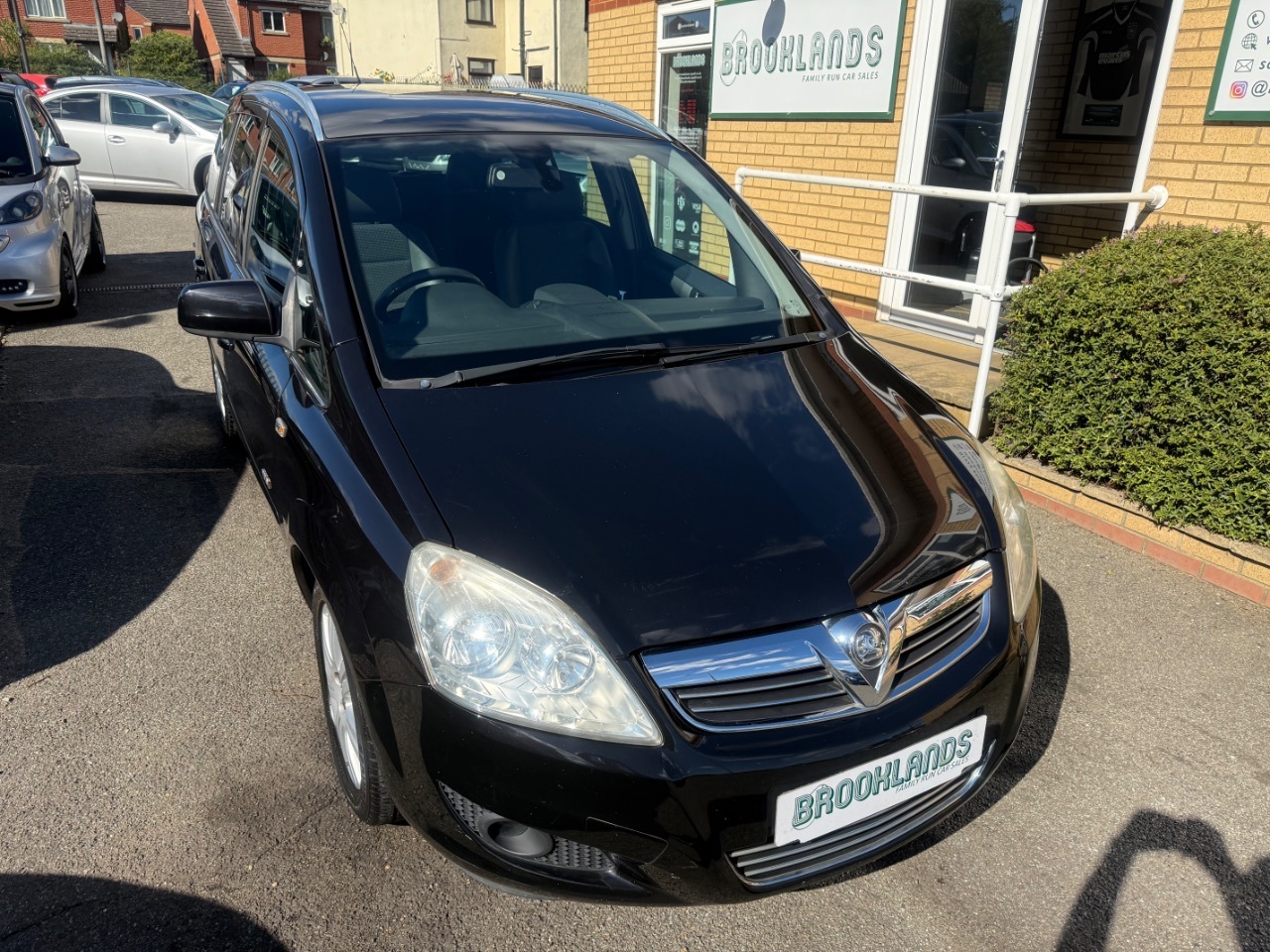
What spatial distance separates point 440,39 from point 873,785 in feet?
132

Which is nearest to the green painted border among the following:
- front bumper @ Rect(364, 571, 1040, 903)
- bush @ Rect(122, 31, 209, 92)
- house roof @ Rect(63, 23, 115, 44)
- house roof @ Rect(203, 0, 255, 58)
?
front bumper @ Rect(364, 571, 1040, 903)

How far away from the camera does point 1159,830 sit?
259cm

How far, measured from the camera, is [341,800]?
2605 millimetres

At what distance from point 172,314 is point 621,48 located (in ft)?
16.4

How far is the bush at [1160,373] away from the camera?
3.65 m

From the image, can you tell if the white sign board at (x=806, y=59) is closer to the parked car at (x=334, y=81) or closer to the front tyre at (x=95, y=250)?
the parked car at (x=334, y=81)

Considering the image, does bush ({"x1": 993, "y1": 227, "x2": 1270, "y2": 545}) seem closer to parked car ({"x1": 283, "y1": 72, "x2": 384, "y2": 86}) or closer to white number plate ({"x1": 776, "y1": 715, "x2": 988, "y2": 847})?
white number plate ({"x1": 776, "y1": 715, "x2": 988, "y2": 847})

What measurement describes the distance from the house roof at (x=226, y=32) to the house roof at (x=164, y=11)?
17.0 ft

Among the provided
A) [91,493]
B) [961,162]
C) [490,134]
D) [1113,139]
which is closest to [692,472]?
[490,134]

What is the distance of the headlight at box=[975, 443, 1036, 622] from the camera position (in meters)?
2.34

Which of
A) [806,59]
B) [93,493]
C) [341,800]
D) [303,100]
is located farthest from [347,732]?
[806,59]

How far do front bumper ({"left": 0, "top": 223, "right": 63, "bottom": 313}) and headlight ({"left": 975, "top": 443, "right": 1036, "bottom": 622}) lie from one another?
6926 mm

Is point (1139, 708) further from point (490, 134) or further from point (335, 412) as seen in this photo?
point (490, 134)

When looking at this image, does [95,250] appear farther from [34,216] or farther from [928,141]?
[928,141]
